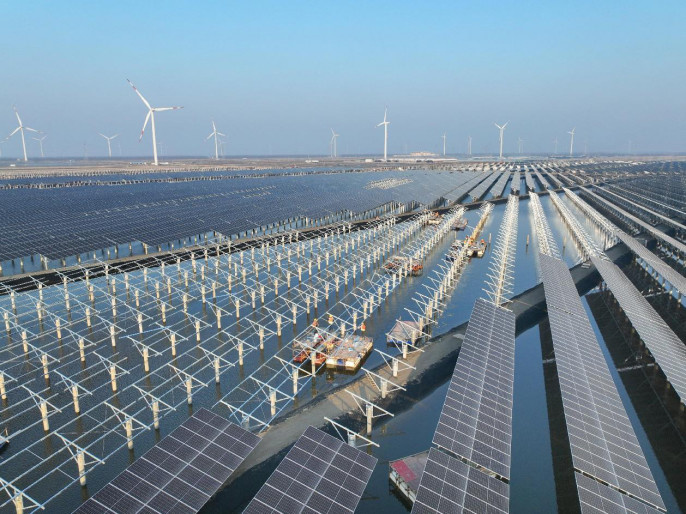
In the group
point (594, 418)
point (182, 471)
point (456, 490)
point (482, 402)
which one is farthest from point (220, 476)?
point (594, 418)

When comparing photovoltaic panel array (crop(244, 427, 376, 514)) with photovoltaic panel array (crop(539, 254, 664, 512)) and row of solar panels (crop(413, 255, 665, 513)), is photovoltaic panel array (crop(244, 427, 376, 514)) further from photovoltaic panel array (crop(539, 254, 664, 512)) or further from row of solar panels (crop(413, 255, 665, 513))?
photovoltaic panel array (crop(539, 254, 664, 512))

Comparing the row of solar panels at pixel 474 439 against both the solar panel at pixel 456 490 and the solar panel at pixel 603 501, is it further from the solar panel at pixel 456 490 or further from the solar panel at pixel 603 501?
the solar panel at pixel 603 501

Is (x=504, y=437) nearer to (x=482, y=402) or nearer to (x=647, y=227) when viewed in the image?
(x=482, y=402)

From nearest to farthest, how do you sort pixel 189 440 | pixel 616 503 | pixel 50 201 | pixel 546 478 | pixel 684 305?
pixel 616 503
pixel 189 440
pixel 546 478
pixel 684 305
pixel 50 201

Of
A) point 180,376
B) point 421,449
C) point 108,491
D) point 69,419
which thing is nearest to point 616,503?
point 421,449

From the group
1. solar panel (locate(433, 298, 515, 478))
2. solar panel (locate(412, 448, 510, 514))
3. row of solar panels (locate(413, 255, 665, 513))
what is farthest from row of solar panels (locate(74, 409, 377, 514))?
solar panel (locate(433, 298, 515, 478))

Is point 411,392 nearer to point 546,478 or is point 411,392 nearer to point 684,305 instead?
point 546,478
